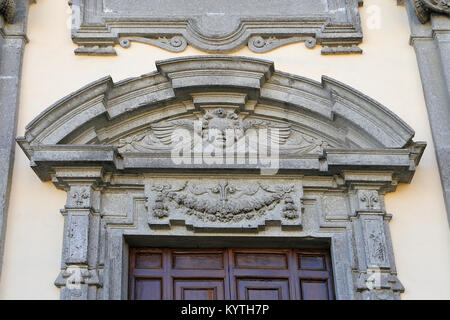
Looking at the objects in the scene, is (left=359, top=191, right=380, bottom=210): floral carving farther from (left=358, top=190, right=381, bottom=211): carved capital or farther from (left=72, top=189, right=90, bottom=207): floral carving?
(left=72, top=189, right=90, bottom=207): floral carving

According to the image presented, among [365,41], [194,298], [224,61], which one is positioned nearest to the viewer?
[194,298]

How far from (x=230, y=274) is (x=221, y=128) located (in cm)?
125

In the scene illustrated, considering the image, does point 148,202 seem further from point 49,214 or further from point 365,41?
point 365,41

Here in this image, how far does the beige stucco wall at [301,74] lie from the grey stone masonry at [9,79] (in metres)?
0.08

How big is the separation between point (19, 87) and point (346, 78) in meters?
2.79

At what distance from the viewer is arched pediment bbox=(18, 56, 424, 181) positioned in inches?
298

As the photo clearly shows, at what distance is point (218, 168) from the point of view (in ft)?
24.8

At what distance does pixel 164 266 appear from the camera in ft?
24.6

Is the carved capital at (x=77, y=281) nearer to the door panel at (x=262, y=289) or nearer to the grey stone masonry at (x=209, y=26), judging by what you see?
the door panel at (x=262, y=289)

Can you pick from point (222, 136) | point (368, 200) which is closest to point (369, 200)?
point (368, 200)

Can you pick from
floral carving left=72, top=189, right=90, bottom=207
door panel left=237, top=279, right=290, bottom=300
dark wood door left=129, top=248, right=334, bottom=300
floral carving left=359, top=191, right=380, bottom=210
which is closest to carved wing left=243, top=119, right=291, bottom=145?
floral carving left=359, top=191, right=380, bottom=210

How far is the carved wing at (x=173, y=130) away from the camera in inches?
312

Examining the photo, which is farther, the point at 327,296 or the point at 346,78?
the point at 346,78

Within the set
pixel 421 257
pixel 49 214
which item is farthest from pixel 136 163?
pixel 421 257
